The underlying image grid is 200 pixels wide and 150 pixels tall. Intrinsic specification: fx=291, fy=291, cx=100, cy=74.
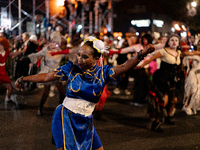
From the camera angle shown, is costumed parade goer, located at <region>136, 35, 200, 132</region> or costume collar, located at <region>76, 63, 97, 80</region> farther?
costumed parade goer, located at <region>136, 35, 200, 132</region>

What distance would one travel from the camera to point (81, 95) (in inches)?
116

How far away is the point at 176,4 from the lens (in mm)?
36156

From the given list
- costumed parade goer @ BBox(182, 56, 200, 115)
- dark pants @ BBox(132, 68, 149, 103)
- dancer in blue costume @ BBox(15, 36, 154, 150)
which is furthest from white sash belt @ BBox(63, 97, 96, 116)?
dark pants @ BBox(132, 68, 149, 103)

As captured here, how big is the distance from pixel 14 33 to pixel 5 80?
9.97m

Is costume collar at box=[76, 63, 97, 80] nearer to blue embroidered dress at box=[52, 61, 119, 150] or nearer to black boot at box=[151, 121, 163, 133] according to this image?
blue embroidered dress at box=[52, 61, 119, 150]

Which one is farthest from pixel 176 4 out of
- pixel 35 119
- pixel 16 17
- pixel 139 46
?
pixel 35 119

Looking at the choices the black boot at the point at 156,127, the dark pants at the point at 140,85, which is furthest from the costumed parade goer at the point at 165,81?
the dark pants at the point at 140,85

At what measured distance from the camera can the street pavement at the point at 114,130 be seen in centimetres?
487

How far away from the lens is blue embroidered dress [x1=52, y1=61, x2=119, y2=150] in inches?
114

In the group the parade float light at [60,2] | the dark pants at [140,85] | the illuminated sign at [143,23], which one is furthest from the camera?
the illuminated sign at [143,23]

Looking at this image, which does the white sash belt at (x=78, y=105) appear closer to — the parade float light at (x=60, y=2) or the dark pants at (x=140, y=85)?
the dark pants at (x=140, y=85)

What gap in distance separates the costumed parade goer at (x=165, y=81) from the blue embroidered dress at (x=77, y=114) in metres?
2.97

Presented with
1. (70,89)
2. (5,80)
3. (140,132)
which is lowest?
(140,132)

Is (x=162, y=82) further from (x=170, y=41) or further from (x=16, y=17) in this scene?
(x=16, y=17)
